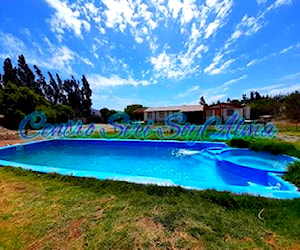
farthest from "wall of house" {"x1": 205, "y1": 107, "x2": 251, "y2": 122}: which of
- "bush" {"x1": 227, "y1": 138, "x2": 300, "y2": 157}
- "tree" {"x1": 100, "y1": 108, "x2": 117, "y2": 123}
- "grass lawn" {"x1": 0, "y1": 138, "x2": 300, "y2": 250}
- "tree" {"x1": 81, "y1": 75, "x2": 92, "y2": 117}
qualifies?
"grass lawn" {"x1": 0, "y1": 138, "x2": 300, "y2": 250}

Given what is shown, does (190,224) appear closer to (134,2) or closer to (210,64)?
(134,2)

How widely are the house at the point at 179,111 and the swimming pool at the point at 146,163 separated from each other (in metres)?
17.7

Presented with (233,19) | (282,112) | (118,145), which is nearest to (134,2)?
(233,19)

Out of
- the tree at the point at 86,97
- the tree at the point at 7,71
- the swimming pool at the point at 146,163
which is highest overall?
the tree at the point at 7,71

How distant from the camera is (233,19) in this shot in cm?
951

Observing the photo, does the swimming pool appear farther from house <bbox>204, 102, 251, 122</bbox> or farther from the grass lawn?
house <bbox>204, 102, 251, 122</bbox>

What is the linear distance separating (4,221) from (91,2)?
9.03 meters

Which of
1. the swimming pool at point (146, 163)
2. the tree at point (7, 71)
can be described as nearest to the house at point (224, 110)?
the swimming pool at point (146, 163)

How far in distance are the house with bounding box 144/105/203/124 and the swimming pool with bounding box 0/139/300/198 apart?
1770 cm

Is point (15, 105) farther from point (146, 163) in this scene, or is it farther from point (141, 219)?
point (141, 219)

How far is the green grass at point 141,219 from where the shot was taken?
2.02m

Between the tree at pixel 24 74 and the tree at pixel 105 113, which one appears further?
the tree at pixel 24 74

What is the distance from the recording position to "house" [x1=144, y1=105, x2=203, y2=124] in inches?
1065

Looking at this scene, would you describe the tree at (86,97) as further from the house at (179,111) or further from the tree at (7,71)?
the house at (179,111)
